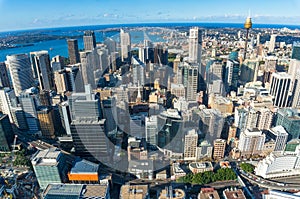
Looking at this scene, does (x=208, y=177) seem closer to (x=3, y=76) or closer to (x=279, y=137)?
(x=279, y=137)

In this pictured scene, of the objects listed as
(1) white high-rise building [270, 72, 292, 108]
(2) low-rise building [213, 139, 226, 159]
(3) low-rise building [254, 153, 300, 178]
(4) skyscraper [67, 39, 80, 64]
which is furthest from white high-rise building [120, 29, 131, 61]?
(3) low-rise building [254, 153, 300, 178]

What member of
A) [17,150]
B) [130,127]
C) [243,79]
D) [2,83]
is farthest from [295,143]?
[2,83]

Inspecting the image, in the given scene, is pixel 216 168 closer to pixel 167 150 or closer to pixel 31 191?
pixel 167 150

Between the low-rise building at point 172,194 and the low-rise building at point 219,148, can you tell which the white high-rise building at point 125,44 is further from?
the low-rise building at point 172,194

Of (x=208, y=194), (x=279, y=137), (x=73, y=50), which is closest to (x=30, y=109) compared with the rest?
(x=208, y=194)

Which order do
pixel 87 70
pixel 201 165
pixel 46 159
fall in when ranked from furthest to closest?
1. pixel 87 70
2. pixel 201 165
3. pixel 46 159
